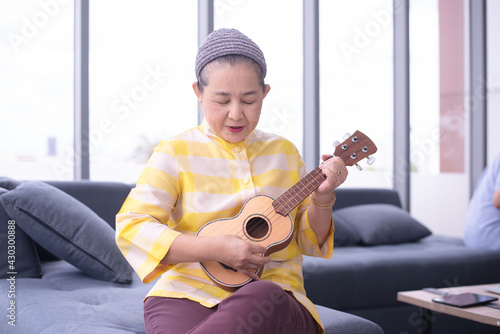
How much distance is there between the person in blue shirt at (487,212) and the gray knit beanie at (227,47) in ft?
7.91

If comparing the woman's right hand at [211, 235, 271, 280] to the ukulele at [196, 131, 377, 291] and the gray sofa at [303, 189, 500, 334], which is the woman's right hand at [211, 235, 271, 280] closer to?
the ukulele at [196, 131, 377, 291]

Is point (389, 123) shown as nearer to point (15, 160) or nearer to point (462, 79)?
point (462, 79)

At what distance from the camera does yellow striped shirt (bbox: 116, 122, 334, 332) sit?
1108 mm

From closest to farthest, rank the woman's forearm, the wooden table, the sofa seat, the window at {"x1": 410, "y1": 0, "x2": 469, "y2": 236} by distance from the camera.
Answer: the woman's forearm < the sofa seat < the wooden table < the window at {"x1": 410, "y1": 0, "x2": 469, "y2": 236}

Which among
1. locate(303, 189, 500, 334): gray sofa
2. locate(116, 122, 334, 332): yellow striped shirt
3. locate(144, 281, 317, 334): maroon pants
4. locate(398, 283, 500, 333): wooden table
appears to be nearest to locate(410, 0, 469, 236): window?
locate(303, 189, 500, 334): gray sofa

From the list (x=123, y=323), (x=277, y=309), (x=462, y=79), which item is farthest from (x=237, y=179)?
(x=462, y=79)

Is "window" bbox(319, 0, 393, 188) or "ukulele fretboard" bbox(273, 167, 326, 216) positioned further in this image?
"window" bbox(319, 0, 393, 188)

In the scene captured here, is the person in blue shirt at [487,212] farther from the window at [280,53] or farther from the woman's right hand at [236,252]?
the woman's right hand at [236,252]

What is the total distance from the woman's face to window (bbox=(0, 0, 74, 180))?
84.5 inches

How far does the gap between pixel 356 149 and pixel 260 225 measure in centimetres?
32

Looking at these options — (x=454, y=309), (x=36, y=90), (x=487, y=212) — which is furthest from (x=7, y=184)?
(x=487, y=212)

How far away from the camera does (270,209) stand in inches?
46.6

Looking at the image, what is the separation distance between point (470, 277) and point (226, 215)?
2294mm

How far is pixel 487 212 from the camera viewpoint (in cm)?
315
